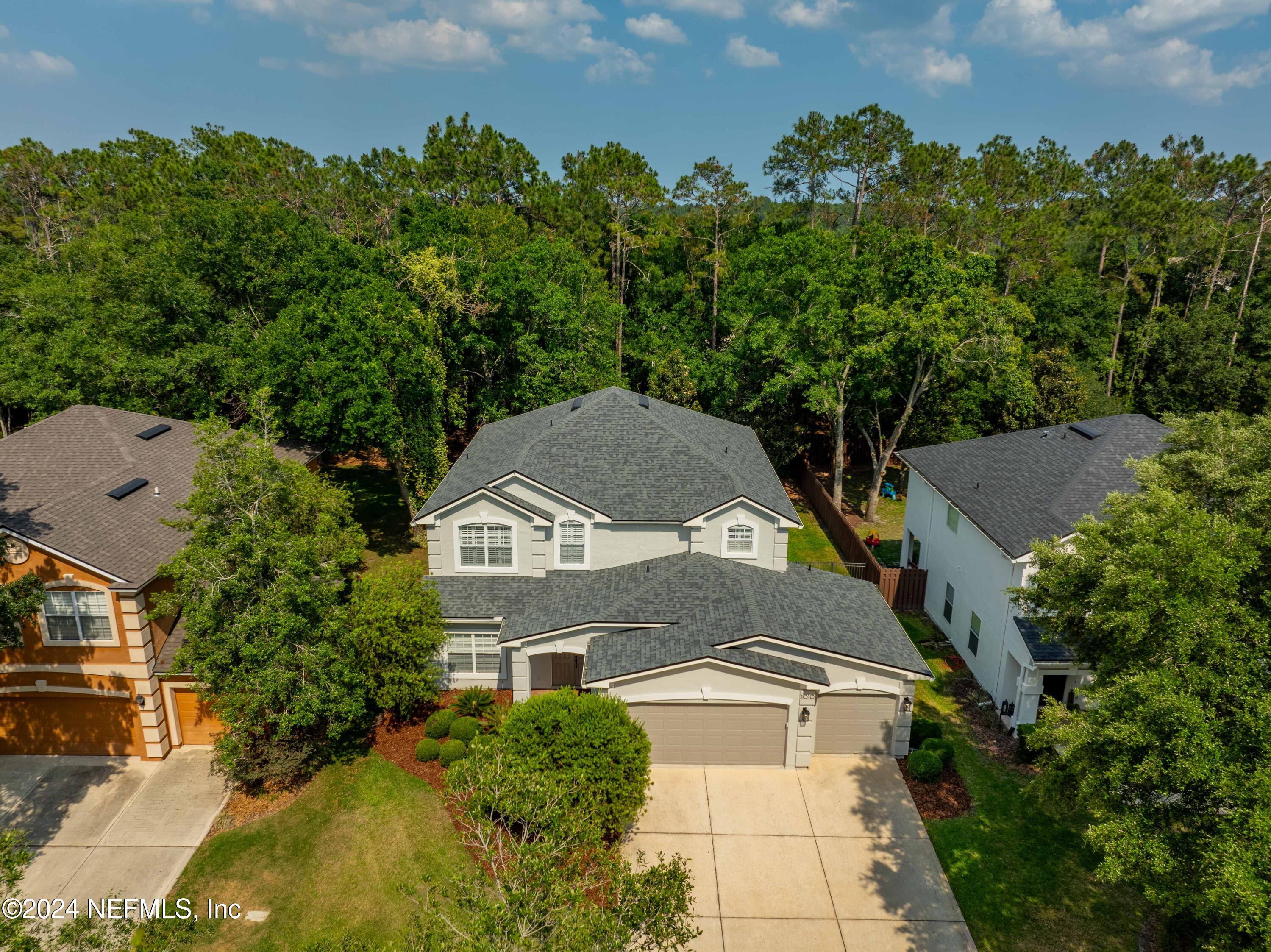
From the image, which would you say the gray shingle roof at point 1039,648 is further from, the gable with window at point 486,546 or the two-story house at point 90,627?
the two-story house at point 90,627

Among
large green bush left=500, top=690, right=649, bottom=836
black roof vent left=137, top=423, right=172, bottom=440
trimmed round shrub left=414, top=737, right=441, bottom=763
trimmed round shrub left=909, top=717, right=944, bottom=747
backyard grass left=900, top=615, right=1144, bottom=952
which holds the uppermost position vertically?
black roof vent left=137, top=423, right=172, bottom=440

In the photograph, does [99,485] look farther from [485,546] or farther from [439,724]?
[439,724]

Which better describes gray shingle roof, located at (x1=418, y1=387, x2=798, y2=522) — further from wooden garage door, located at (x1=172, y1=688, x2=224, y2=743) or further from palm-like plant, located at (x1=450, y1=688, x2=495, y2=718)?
wooden garage door, located at (x1=172, y1=688, x2=224, y2=743)

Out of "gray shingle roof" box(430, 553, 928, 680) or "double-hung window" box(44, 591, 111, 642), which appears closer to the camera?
"double-hung window" box(44, 591, 111, 642)

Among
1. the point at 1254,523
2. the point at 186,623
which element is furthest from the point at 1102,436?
the point at 186,623

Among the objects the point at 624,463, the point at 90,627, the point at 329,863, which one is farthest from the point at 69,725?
the point at 624,463

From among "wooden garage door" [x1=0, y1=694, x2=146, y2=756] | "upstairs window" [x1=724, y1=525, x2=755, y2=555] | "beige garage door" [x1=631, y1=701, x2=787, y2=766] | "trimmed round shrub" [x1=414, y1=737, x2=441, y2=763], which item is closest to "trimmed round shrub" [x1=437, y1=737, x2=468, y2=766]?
"trimmed round shrub" [x1=414, y1=737, x2=441, y2=763]
